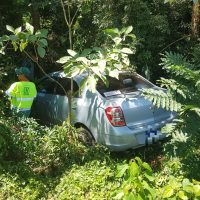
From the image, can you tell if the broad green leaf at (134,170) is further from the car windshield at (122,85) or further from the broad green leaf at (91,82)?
the car windshield at (122,85)

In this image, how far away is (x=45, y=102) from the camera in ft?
27.1

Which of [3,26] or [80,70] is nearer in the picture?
[80,70]

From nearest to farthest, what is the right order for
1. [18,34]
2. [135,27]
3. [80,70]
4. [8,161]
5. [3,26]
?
[80,70]
[18,34]
[8,161]
[135,27]
[3,26]

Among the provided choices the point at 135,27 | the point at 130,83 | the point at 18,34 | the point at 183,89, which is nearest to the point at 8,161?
the point at 18,34

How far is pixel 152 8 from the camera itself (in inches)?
373

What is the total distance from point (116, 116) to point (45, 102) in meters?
2.37

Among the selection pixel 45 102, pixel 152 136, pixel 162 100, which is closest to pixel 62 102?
pixel 45 102

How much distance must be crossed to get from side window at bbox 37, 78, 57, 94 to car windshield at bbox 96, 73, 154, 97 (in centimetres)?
142

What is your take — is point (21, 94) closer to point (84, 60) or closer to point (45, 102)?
point (45, 102)

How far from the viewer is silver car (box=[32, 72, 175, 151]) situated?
6363 mm

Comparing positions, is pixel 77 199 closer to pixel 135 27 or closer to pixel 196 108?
pixel 196 108

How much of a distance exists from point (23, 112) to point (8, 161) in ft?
4.89

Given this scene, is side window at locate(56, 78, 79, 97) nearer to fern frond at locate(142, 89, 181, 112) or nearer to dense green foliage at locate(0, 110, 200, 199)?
dense green foliage at locate(0, 110, 200, 199)

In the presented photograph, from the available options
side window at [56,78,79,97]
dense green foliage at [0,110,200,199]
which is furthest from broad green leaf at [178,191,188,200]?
side window at [56,78,79,97]
